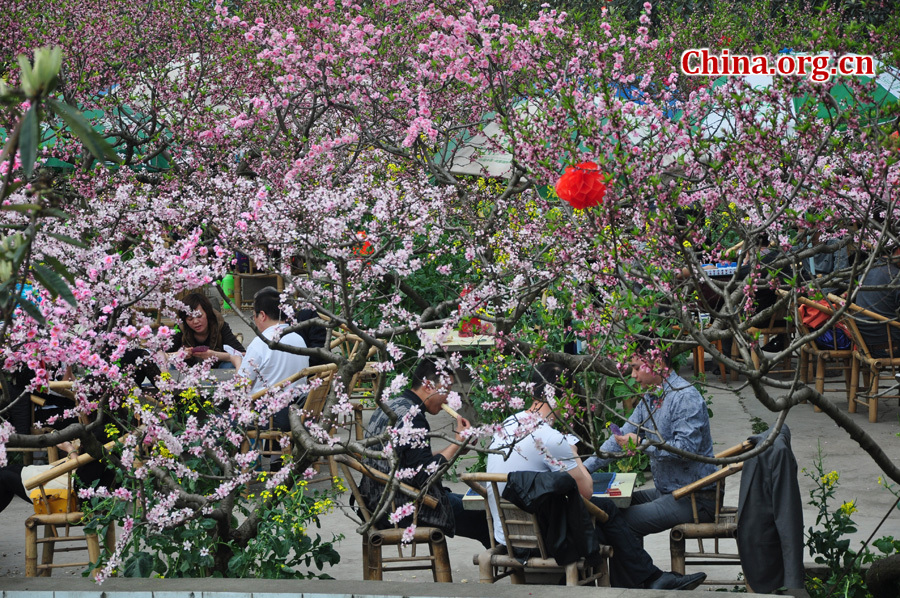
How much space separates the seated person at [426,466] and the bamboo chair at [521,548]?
0.25 meters

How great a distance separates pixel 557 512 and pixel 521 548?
12.1 inches

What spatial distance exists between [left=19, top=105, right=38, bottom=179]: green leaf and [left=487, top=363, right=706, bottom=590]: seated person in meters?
2.89

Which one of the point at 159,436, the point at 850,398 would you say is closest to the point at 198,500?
the point at 159,436

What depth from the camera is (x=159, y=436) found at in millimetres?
4234

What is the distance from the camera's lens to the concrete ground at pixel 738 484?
5465 millimetres

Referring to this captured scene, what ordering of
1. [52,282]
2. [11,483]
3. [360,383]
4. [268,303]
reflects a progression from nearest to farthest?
[52,282]
[11,483]
[268,303]
[360,383]

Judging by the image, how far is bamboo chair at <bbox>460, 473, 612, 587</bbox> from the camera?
444 cm

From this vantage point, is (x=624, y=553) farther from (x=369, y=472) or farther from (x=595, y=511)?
(x=369, y=472)

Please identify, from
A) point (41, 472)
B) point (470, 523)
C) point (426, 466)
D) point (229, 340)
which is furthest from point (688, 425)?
point (229, 340)

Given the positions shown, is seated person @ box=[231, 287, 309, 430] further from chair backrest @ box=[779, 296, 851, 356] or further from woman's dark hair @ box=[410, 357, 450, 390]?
chair backrest @ box=[779, 296, 851, 356]

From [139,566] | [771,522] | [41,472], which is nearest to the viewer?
[139,566]

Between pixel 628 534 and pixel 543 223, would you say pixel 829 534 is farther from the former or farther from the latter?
pixel 543 223

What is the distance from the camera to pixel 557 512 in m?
4.40

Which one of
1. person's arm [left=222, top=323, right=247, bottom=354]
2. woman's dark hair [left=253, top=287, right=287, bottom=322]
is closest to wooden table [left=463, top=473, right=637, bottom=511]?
woman's dark hair [left=253, top=287, right=287, bottom=322]
